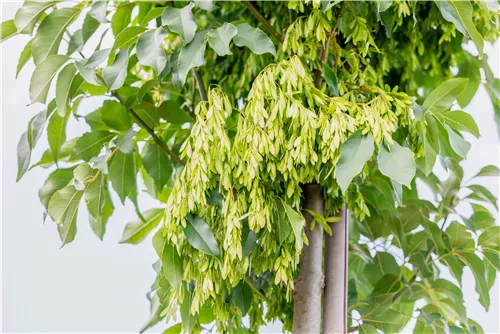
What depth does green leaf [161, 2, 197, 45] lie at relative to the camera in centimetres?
73

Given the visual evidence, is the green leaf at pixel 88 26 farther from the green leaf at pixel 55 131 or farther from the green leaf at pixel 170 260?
the green leaf at pixel 170 260

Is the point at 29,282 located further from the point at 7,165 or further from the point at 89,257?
the point at 7,165

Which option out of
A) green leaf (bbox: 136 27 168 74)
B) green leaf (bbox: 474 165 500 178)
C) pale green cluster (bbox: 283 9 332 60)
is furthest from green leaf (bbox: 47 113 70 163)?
green leaf (bbox: 474 165 500 178)

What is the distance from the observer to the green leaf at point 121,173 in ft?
2.96

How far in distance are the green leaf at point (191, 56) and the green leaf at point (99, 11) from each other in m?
0.13

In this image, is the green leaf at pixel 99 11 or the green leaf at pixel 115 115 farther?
the green leaf at pixel 115 115

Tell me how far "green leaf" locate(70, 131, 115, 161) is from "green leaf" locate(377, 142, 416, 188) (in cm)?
42

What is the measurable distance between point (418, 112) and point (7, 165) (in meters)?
1.23

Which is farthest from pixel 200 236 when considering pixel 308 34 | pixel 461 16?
pixel 461 16

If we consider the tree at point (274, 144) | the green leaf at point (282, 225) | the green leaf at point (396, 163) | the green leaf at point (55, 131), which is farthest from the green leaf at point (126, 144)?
the green leaf at point (396, 163)

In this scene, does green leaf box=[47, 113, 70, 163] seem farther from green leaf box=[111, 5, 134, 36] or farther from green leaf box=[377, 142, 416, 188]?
green leaf box=[377, 142, 416, 188]

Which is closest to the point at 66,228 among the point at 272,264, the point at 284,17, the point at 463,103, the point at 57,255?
the point at 272,264

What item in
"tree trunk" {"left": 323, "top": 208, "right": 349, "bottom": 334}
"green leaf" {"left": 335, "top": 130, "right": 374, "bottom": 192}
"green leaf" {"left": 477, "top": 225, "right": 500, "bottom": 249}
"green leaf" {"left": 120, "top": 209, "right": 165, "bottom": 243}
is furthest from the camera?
"green leaf" {"left": 120, "top": 209, "right": 165, "bottom": 243}

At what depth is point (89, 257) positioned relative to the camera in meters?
1.66
